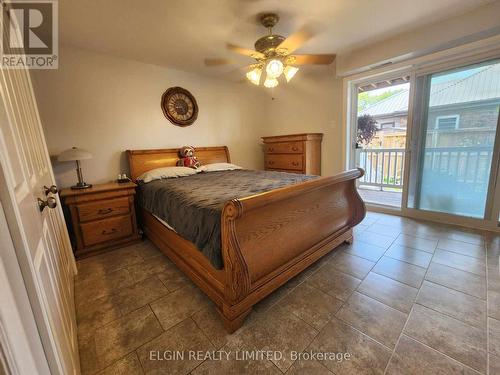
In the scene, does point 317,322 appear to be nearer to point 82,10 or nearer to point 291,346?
point 291,346

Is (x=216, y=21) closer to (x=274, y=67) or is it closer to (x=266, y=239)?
(x=274, y=67)

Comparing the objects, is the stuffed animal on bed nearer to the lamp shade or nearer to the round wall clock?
the round wall clock

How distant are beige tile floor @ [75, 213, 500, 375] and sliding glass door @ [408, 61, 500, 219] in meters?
0.88

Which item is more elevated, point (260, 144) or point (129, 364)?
point (260, 144)

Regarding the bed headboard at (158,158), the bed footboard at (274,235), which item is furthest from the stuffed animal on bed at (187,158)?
the bed footboard at (274,235)

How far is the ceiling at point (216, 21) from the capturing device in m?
1.91

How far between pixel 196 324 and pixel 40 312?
40.5 inches

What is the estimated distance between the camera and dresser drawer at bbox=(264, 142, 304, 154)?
368 cm

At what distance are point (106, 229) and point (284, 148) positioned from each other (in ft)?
9.68

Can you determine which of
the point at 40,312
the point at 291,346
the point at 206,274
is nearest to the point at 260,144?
the point at 206,274

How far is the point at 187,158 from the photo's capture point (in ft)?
11.2

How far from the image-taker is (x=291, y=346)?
1.27 metres

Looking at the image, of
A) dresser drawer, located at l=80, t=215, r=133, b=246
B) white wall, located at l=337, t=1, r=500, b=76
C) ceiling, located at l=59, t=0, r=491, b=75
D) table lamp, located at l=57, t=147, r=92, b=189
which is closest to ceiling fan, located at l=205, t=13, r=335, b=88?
ceiling, located at l=59, t=0, r=491, b=75

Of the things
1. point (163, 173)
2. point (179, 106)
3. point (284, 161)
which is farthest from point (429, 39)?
point (163, 173)
